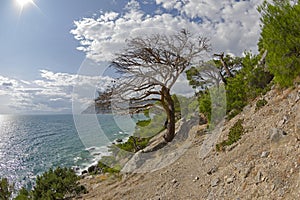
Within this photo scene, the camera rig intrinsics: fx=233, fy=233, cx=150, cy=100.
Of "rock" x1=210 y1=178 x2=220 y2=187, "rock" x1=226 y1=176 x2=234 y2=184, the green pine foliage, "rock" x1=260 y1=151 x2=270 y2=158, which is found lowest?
"rock" x1=210 y1=178 x2=220 y2=187

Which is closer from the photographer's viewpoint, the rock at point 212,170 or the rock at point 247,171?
the rock at point 247,171

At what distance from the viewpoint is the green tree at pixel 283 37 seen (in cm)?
862

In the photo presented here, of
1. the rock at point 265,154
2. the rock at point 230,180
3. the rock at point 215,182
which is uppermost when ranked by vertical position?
the rock at point 265,154

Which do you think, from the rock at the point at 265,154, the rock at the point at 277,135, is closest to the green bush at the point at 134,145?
the rock at the point at 277,135

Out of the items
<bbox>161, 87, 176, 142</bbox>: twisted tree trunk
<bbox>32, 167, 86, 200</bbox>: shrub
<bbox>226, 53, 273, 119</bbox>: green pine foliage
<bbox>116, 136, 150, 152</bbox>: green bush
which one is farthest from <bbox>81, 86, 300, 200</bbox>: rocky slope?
<bbox>116, 136, 150, 152</bbox>: green bush

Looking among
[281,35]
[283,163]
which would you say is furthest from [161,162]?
[281,35]

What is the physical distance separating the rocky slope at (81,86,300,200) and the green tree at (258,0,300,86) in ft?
2.61

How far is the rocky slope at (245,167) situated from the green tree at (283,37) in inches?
31.3

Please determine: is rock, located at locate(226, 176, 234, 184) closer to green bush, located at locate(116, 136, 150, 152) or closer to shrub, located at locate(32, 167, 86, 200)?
shrub, located at locate(32, 167, 86, 200)

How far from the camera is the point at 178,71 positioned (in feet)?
42.5

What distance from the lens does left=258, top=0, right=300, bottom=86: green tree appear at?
8.62 meters

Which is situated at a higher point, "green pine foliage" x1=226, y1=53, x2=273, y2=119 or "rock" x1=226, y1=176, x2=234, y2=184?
"green pine foliage" x1=226, y1=53, x2=273, y2=119

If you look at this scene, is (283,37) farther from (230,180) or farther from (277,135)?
(230,180)

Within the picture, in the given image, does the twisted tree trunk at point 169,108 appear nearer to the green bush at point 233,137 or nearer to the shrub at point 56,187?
the green bush at point 233,137
